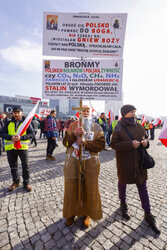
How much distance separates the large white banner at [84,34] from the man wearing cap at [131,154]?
1146mm

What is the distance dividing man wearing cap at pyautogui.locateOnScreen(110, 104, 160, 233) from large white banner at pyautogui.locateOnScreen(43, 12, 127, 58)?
1.15 m

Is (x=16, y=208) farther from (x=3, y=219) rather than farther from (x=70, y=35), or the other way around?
(x=70, y=35)

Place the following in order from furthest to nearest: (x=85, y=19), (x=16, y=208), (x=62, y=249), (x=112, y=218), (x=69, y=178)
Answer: (x=16, y=208) < (x=112, y=218) < (x=85, y=19) < (x=69, y=178) < (x=62, y=249)

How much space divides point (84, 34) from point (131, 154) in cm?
228

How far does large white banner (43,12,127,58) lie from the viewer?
7.45 ft

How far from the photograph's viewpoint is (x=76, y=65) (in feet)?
7.73

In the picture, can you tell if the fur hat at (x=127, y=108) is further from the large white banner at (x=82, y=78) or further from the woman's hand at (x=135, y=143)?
the woman's hand at (x=135, y=143)

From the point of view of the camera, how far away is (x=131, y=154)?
7.54 feet

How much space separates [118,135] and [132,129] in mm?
269

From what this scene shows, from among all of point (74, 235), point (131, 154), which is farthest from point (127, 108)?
point (74, 235)

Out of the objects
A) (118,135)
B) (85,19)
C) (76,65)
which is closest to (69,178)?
(118,135)

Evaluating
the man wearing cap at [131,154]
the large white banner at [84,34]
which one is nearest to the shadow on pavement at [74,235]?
the man wearing cap at [131,154]

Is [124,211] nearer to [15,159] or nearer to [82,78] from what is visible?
→ [82,78]

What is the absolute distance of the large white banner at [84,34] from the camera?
227 cm
